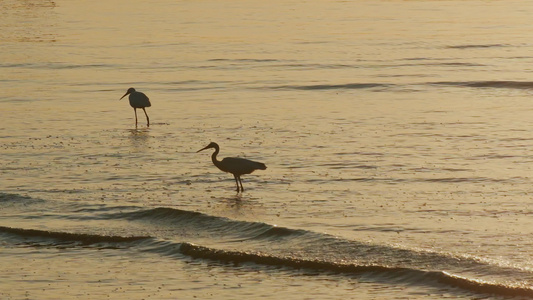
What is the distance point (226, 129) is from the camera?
24.1 metres

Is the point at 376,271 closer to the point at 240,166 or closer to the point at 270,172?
the point at 240,166

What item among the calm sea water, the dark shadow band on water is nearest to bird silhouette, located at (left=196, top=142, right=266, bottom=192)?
the calm sea water

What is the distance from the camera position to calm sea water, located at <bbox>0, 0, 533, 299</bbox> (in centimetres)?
1362

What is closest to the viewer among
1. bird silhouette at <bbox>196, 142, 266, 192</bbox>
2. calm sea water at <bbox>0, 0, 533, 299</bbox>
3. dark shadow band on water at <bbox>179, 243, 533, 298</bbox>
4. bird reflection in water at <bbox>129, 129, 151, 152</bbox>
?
dark shadow band on water at <bbox>179, 243, 533, 298</bbox>

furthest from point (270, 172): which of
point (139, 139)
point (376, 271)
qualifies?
point (376, 271)

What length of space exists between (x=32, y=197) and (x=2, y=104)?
11.0m

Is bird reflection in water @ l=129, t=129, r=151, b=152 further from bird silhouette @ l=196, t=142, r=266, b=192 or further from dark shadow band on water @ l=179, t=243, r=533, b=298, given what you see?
dark shadow band on water @ l=179, t=243, r=533, b=298

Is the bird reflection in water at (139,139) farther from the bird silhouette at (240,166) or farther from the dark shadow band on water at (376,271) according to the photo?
the dark shadow band on water at (376,271)

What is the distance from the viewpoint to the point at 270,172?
19.6 metres

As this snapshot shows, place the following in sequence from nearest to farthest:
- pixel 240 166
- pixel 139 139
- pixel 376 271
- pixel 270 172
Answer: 1. pixel 376 271
2. pixel 240 166
3. pixel 270 172
4. pixel 139 139

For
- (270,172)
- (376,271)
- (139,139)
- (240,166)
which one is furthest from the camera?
(139,139)

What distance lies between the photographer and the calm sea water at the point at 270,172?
13.6 m

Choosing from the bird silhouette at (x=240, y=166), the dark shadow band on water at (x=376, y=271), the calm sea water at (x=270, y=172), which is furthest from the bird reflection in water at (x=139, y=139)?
the dark shadow band on water at (x=376, y=271)

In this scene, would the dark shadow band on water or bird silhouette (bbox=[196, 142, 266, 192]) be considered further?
bird silhouette (bbox=[196, 142, 266, 192])
